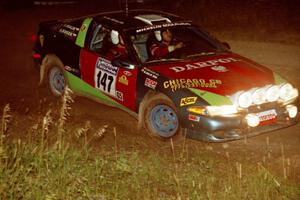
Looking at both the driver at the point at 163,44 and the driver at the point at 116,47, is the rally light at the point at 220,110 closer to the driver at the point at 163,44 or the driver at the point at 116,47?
the driver at the point at 163,44

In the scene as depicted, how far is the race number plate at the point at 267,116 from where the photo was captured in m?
7.95

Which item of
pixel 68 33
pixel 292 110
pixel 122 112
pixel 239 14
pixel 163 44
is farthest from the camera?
pixel 239 14

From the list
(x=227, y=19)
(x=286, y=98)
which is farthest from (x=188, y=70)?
(x=227, y=19)

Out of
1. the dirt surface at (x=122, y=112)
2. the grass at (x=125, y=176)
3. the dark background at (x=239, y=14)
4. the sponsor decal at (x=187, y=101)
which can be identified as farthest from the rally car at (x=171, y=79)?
the dark background at (x=239, y=14)

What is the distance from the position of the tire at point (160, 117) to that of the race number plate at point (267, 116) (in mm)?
1044

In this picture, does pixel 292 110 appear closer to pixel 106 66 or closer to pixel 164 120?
pixel 164 120

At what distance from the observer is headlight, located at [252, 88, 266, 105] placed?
26.0 ft

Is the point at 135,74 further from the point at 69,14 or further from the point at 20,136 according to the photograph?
the point at 69,14

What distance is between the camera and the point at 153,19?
9.30 m

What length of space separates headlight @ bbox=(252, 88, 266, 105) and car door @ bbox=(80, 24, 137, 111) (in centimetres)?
164

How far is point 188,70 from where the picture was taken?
8.41m

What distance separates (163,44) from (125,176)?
288 cm

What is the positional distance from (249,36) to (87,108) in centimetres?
695

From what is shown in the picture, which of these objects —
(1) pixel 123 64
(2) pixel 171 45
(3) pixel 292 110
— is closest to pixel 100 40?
(2) pixel 171 45
